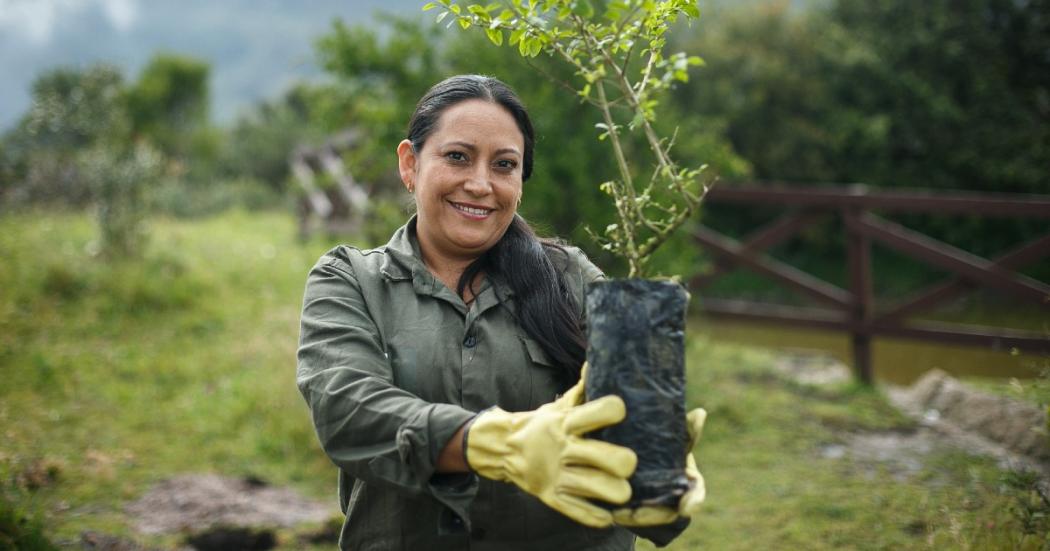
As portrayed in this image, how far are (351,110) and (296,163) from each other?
8.56 meters

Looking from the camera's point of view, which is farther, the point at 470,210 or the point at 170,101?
the point at 170,101

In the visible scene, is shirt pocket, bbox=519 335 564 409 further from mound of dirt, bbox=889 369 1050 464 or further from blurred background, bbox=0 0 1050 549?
mound of dirt, bbox=889 369 1050 464

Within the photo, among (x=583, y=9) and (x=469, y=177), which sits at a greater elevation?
(x=583, y=9)

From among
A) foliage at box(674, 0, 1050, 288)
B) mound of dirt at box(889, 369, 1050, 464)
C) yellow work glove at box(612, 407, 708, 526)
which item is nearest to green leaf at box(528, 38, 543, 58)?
yellow work glove at box(612, 407, 708, 526)

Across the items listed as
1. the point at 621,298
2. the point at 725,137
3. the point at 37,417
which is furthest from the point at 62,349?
the point at 725,137

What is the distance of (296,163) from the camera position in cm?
1489

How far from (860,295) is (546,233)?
16.2ft

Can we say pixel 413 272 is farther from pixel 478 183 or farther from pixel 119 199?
pixel 119 199

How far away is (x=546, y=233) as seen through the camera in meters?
2.76

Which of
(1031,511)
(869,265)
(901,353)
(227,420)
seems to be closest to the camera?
(1031,511)

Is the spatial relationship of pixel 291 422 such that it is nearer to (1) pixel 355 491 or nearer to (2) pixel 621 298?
(1) pixel 355 491

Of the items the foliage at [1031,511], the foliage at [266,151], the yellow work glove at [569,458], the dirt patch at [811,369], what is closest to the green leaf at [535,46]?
the yellow work glove at [569,458]

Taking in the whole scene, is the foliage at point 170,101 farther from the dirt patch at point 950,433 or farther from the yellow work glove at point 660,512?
the yellow work glove at point 660,512

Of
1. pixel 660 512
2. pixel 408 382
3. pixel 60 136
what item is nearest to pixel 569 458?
pixel 660 512
